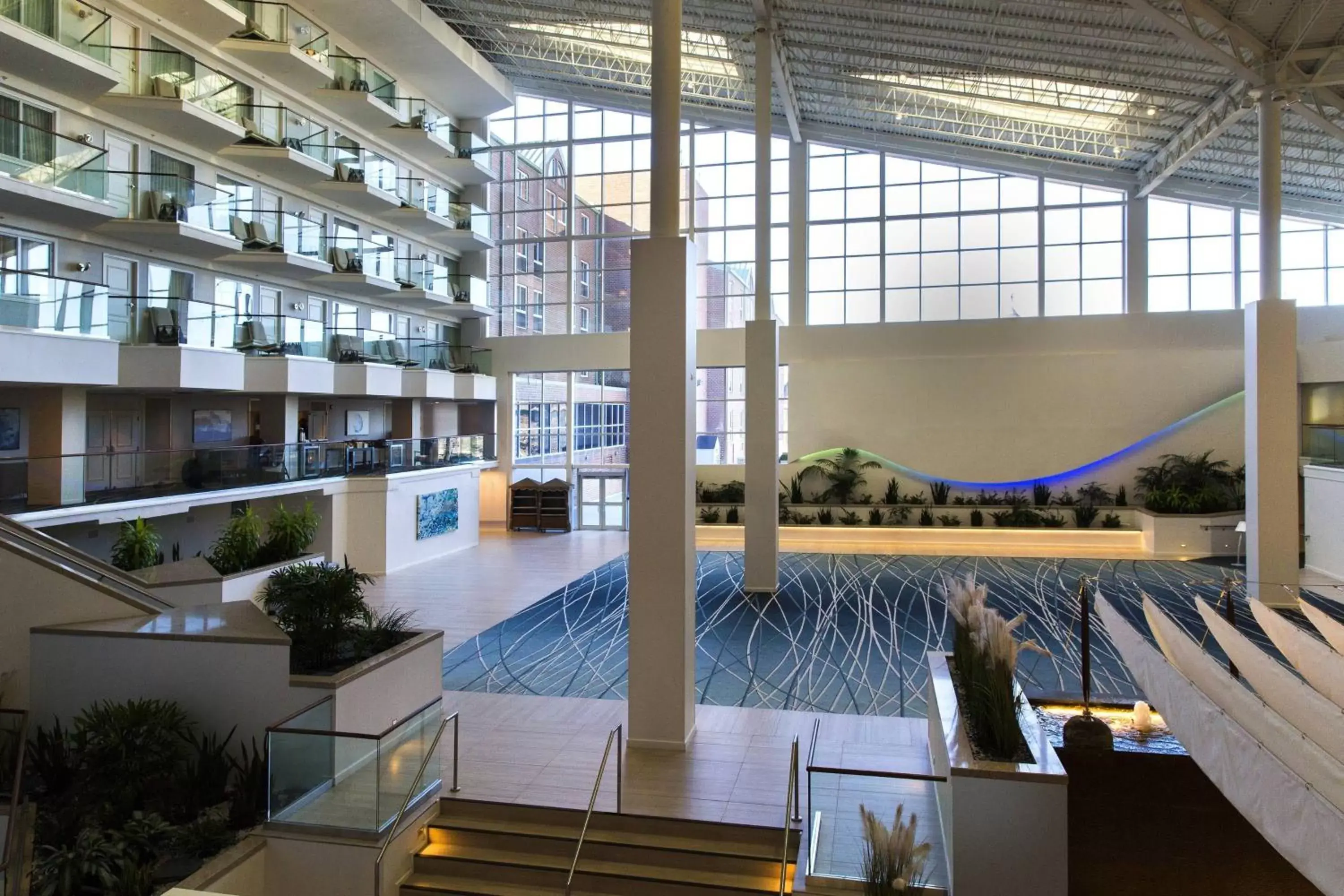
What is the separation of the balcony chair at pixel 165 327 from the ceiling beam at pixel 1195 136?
1723cm

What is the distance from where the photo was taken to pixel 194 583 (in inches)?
405

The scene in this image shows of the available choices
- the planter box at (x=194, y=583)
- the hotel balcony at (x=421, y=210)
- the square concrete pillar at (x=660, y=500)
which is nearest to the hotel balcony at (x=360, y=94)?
the hotel balcony at (x=421, y=210)

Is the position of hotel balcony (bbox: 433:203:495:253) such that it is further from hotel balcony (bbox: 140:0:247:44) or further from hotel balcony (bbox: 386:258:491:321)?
hotel balcony (bbox: 140:0:247:44)

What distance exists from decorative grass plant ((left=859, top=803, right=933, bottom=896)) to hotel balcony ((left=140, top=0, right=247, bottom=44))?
16.1 meters

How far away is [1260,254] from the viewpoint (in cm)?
1356

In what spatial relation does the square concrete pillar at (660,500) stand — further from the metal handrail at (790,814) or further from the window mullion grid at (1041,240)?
the window mullion grid at (1041,240)

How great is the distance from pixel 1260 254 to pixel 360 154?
17.7 m

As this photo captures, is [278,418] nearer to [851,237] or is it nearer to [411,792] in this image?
[411,792]

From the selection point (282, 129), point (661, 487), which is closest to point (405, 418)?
point (282, 129)

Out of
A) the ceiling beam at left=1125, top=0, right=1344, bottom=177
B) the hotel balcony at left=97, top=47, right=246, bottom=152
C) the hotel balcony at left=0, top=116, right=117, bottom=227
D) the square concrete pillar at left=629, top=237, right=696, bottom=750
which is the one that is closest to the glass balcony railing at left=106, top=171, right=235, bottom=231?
the hotel balcony at left=0, top=116, right=117, bottom=227

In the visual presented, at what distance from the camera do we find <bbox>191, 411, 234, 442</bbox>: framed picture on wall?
1667 cm

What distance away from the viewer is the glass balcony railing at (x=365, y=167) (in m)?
19.1

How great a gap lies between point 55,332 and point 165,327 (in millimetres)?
1983

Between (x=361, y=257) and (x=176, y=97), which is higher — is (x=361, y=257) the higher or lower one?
the lower one
